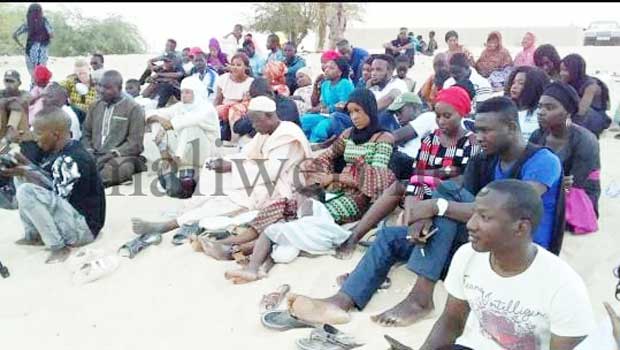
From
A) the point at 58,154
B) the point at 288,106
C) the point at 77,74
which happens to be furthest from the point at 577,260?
the point at 77,74

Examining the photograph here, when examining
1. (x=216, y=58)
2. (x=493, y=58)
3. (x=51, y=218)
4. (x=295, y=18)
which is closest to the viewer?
(x=51, y=218)

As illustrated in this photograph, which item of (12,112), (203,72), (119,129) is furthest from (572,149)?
(203,72)

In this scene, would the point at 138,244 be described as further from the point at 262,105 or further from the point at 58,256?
the point at 262,105

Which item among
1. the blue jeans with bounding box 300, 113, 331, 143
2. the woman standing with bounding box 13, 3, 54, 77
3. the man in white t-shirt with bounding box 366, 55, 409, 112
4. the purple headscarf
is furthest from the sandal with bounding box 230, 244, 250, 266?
the purple headscarf

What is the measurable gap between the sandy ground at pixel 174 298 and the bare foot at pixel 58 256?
68mm

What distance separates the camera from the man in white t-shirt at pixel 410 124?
18.5 feet

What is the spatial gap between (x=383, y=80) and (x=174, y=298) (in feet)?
12.4

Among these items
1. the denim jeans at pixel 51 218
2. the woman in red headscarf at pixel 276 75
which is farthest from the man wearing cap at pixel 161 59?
the denim jeans at pixel 51 218

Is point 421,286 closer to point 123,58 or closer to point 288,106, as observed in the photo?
point 288,106

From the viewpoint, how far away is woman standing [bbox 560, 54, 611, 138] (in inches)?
266

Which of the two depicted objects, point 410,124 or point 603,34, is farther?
point 603,34

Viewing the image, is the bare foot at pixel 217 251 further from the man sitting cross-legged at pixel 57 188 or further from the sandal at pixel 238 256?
the man sitting cross-legged at pixel 57 188

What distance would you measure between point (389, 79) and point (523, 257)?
195 inches

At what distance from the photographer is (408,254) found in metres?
4.09
